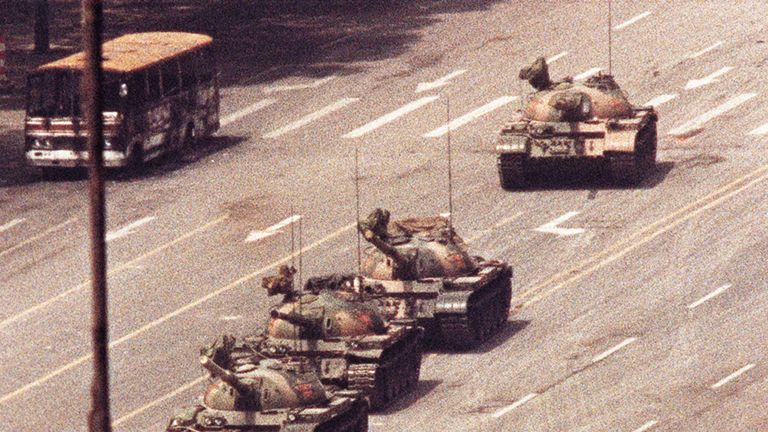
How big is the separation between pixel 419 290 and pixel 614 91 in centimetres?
1741

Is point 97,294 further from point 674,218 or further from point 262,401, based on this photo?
point 674,218

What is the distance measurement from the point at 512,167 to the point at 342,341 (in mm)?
19367

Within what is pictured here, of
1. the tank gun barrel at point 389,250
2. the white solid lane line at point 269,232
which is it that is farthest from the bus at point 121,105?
the tank gun barrel at point 389,250

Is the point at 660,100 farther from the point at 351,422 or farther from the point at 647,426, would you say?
the point at 351,422

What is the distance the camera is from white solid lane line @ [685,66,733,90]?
7256 centimetres

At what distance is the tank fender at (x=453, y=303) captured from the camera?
46.3 meters

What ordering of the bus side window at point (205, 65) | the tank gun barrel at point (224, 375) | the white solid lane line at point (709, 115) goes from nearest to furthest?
the tank gun barrel at point (224, 375) < the white solid lane line at point (709, 115) < the bus side window at point (205, 65)

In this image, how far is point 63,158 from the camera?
63906mm

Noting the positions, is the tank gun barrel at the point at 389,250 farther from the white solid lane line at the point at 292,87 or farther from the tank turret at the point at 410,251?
the white solid lane line at the point at 292,87

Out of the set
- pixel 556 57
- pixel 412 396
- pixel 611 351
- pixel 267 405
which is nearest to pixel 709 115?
pixel 556 57

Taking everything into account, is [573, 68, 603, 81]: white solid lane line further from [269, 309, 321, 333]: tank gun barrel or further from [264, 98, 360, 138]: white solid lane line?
[269, 309, 321, 333]: tank gun barrel

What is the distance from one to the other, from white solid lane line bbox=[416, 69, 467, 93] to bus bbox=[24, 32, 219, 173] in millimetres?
10316

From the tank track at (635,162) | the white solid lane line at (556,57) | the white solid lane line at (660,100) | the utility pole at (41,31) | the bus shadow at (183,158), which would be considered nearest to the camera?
the tank track at (635,162)

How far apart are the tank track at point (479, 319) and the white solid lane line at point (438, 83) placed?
26.6 m
